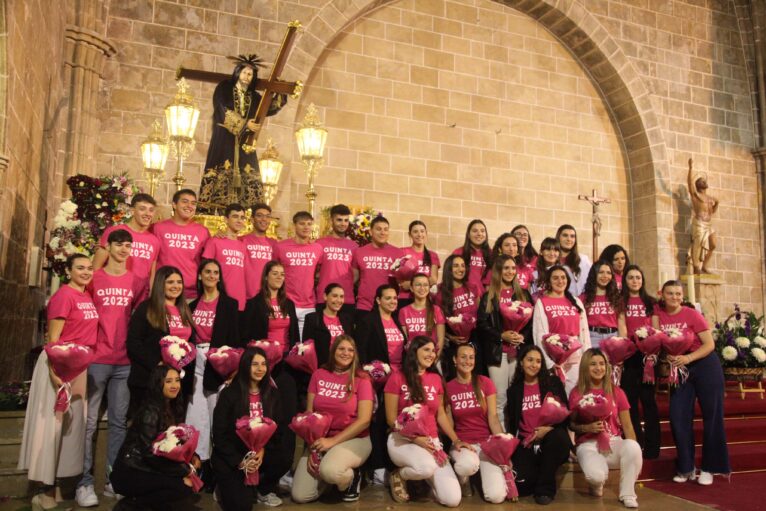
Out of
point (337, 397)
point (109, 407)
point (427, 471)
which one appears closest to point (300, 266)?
point (337, 397)

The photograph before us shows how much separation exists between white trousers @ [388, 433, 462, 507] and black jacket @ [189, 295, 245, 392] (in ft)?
4.40

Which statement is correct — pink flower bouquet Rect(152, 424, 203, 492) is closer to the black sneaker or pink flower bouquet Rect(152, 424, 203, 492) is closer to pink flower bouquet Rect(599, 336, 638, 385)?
the black sneaker

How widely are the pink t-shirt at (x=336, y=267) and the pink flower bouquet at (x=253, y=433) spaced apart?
1602 millimetres

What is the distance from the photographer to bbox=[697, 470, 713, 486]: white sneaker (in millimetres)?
5500

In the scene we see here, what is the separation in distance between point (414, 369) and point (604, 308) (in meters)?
Result: 2.02

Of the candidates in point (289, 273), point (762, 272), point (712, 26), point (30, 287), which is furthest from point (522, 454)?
point (712, 26)

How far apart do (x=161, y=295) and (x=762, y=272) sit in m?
11.8

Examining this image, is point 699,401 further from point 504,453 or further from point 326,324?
point 326,324

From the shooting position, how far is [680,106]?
12.6 metres

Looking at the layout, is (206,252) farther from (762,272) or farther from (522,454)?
(762,272)

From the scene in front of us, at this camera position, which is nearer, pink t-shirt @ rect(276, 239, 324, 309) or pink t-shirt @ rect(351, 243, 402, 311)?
pink t-shirt @ rect(276, 239, 324, 309)

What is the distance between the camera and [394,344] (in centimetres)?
537

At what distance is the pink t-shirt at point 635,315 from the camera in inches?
235

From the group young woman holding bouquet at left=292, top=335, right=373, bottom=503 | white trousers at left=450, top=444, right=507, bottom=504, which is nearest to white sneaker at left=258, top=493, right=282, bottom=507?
young woman holding bouquet at left=292, top=335, right=373, bottom=503
